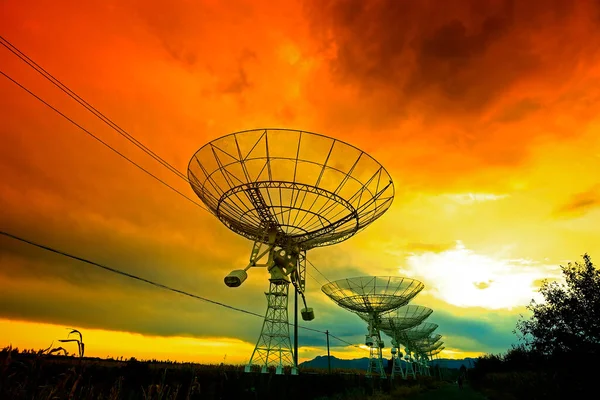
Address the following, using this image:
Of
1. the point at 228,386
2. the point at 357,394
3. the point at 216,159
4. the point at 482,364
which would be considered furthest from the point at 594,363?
the point at 482,364

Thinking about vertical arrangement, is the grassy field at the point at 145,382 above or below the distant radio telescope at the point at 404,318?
below

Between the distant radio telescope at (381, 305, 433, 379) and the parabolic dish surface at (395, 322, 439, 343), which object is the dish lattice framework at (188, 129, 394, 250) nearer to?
the distant radio telescope at (381, 305, 433, 379)

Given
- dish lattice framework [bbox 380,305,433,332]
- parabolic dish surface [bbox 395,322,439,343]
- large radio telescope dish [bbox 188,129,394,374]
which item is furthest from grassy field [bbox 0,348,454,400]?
parabolic dish surface [bbox 395,322,439,343]

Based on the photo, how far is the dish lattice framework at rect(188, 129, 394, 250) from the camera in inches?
930

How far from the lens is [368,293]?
49.2m

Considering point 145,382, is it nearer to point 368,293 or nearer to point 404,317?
point 368,293

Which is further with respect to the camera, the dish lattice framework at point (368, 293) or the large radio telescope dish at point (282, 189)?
the dish lattice framework at point (368, 293)

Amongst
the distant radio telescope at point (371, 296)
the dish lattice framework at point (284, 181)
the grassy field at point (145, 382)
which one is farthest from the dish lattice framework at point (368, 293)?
the dish lattice framework at point (284, 181)

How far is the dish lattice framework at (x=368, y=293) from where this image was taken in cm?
4800

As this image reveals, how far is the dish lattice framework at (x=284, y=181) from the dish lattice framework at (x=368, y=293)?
2312cm

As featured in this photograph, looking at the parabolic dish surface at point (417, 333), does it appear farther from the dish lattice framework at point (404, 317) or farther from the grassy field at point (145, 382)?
the grassy field at point (145, 382)

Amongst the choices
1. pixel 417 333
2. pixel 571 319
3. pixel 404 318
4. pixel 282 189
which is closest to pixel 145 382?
pixel 282 189

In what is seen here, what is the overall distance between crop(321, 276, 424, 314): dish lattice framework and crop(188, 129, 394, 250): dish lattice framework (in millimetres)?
23120

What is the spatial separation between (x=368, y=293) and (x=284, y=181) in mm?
29875
